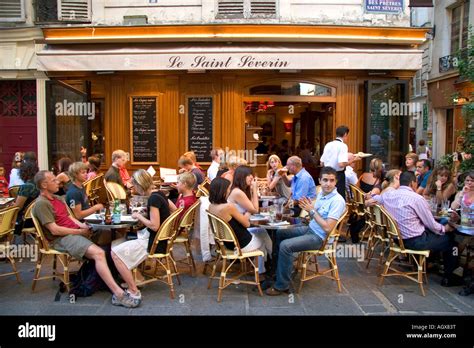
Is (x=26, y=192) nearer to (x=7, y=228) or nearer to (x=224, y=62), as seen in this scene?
(x=7, y=228)

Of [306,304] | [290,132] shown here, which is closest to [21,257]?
[306,304]

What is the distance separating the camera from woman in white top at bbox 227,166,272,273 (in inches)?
226

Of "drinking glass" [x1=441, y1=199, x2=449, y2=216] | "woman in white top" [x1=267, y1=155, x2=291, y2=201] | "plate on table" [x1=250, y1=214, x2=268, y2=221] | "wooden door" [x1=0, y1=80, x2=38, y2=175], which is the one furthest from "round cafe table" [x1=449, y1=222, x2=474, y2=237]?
"wooden door" [x1=0, y1=80, x2=38, y2=175]

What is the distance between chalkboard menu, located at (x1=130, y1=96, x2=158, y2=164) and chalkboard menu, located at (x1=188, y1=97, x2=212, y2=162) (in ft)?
2.64

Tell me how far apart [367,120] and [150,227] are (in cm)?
602

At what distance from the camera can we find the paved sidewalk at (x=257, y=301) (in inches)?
203

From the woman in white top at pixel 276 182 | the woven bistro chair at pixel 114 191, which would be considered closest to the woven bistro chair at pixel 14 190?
the woven bistro chair at pixel 114 191

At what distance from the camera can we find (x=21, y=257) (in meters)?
7.46

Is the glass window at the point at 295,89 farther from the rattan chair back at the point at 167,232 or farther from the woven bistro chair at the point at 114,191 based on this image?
the rattan chair back at the point at 167,232

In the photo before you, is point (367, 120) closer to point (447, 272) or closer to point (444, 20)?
point (447, 272)

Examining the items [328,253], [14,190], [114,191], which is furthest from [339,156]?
[14,190]

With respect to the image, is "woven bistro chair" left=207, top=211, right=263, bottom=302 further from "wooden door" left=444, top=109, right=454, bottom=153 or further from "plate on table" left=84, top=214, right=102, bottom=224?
"wooden door" left=444, top=109, right=454, bottom=153

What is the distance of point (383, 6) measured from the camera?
10.0 m

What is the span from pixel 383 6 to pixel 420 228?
19.9 ft
